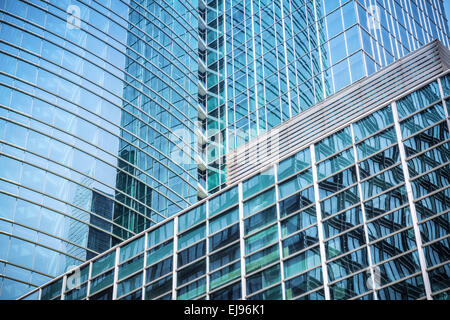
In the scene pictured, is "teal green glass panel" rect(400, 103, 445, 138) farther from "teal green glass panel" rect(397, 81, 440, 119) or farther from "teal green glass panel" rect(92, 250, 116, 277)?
"teal green glass panel" rect(92, 250, 116, 277)

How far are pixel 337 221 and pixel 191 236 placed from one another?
9608 mm

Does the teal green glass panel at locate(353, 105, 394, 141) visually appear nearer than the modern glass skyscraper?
Yes

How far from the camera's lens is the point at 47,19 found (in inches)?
2174

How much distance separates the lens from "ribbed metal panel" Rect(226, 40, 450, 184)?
3822 cm

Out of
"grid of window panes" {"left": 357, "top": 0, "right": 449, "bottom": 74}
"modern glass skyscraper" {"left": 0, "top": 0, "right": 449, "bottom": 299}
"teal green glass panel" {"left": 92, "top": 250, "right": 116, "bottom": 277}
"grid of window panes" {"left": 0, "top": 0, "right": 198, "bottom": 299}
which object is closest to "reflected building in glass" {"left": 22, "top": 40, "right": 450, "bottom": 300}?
"teal green glass panel" {"left": 92, "top": 250, "right": 116, "bottom": 277}

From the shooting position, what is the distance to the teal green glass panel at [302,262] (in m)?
33.2

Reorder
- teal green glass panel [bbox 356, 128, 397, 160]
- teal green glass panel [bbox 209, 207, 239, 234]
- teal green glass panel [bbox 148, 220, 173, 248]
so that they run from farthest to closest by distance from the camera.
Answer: teal green glass panel [bbox 148, 220, 173, 248], teal green glass panel [bbox 209, 207, 239, 234], teal green glass panel [bbox 356, 128, 397, 160]

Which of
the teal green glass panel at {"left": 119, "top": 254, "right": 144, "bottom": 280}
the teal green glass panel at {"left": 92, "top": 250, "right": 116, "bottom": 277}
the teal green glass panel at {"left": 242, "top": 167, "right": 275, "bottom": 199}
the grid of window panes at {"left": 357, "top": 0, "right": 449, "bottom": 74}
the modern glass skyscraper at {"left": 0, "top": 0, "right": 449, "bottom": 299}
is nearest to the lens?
the teal green glass panel at {"left": 242, "top": 167, "right": 275, "bottom": 199}

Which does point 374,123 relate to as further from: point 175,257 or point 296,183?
point 175,257

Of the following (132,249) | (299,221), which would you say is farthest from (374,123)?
(132,249)

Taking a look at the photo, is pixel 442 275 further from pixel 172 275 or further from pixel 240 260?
pixel 172 275

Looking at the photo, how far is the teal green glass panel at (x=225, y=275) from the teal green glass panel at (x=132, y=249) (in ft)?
22.1

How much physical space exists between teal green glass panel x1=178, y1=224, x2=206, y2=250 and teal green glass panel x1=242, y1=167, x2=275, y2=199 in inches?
127

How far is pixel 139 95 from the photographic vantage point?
2346 inches
